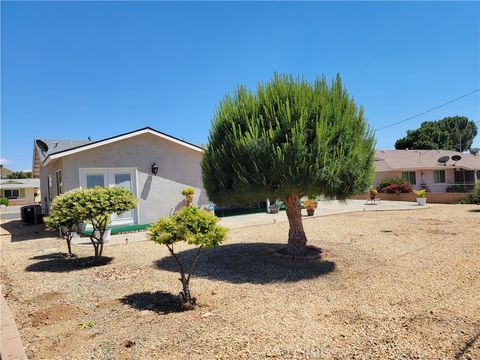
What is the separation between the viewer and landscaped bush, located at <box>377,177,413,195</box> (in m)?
27.3

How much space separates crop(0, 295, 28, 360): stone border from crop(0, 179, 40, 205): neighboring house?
52811 mm

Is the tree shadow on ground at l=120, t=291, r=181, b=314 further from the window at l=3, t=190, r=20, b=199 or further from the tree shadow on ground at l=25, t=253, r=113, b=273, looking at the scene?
the window at l=3, t=190, r=20, b=199

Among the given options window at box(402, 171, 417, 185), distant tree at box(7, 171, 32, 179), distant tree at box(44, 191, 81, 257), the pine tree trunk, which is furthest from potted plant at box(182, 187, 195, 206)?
distant tree at box(7, 171, 32, 179)

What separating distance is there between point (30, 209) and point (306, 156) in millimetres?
18359

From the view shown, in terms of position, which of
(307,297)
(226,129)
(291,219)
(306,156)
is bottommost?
(307,297)

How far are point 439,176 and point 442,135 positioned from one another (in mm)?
26563

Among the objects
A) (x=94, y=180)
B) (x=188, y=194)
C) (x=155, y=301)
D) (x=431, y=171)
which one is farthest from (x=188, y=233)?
(x=431, y=171)

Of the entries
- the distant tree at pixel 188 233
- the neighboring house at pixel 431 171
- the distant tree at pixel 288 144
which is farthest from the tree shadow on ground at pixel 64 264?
the neighboring house at pixel 431 171

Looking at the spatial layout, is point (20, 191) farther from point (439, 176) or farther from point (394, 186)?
Result: point (439, 176)

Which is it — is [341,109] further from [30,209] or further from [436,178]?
[436,178]

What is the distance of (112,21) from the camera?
981cm

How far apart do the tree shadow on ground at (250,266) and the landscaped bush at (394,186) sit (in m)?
22.4

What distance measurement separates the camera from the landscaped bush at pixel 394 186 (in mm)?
27266

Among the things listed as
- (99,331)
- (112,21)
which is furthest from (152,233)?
(112,21)
